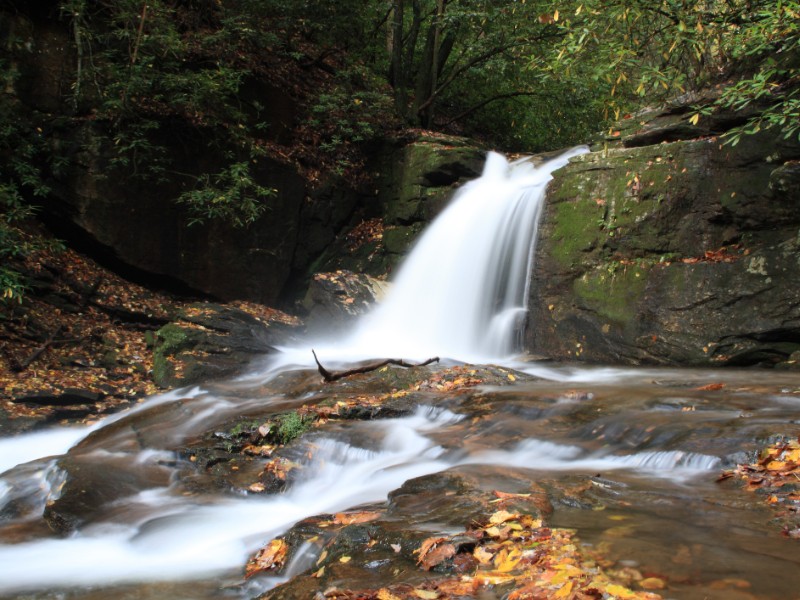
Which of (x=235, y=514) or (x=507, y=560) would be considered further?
(x=235, y=514)

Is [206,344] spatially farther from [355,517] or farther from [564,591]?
[564,591]

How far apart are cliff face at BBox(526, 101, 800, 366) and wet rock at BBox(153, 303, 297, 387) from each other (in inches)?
182

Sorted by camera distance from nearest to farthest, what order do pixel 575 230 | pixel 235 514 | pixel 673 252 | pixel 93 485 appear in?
1. pixel 235 514
2. pixel 93 485
3. pixel 673 252
4. pixel 575 230

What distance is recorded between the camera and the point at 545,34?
14234 millimetres

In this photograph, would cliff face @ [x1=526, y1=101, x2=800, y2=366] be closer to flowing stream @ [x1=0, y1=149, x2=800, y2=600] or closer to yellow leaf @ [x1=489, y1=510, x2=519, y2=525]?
flowing stream @ [x1=0, y1=149, x2=800, y2=600]

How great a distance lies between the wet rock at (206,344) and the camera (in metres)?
9.13

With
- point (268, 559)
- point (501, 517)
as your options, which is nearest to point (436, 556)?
point (501, 517)

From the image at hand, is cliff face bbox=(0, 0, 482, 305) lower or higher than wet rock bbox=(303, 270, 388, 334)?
higher

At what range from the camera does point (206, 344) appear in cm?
966

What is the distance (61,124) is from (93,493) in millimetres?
8357

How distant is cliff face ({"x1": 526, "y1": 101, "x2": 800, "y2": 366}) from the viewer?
7648 mm

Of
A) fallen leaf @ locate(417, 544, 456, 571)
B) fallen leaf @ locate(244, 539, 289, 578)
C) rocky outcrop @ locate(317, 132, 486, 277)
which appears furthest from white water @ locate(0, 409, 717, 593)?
rocky outcrop @ locate(317, 132, 486, 277)

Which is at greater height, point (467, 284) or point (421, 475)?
point (467, 284)

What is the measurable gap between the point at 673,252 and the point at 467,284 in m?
3.82
